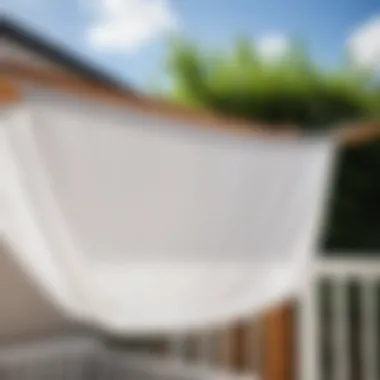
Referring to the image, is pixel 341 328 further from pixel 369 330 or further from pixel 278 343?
pixel 278 343

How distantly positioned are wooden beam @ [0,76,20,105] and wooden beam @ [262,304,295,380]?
1.44 m

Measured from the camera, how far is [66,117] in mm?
2076

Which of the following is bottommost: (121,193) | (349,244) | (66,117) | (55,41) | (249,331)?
(249,331)

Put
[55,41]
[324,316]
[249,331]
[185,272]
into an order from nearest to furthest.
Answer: [185,272]
[249,331]
[324,316]
[55,41]

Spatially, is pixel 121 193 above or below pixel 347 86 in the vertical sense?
below

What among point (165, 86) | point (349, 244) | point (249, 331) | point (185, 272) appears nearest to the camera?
point (185, 272)

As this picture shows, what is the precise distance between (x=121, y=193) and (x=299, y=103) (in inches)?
128

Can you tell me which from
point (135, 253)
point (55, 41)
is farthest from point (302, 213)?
point (55, 41)

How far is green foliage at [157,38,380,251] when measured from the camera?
15.9 ft

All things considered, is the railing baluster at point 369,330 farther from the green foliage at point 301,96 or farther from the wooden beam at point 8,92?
the wooden beam at point 8,92

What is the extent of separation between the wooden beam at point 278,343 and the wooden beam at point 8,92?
4.73 ft

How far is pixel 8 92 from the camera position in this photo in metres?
1.94

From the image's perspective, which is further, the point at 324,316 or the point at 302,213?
the point at 324,316

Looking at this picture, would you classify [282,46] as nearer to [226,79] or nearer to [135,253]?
[226,79]
